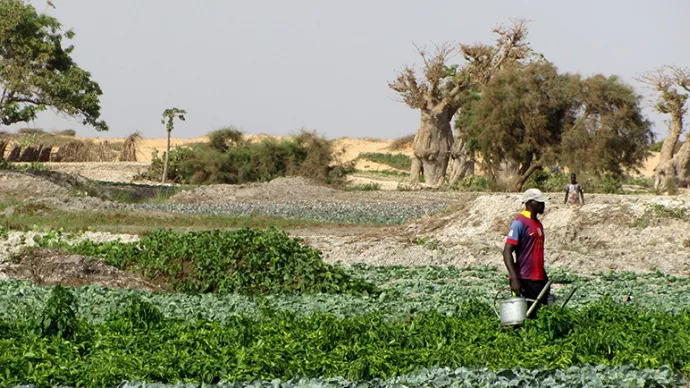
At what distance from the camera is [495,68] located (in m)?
48.9

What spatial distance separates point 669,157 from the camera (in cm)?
4350

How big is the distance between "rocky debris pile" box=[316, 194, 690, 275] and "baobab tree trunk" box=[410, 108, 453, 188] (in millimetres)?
23949

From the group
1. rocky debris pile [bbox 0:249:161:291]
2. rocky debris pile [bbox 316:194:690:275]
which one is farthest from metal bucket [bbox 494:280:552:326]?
rocky debris pile [bbox 316:194:690:275]

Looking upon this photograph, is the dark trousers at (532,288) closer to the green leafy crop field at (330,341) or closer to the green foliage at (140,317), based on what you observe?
the green leafy crop field at (330,341)

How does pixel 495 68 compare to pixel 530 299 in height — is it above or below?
above

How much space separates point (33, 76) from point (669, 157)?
24799mm

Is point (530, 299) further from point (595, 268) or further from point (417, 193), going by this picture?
point (417, 193)

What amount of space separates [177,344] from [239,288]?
516 cm

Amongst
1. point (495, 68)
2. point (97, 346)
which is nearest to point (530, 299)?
point (97, 346)

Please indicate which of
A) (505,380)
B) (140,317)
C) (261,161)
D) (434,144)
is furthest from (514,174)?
(505,380)

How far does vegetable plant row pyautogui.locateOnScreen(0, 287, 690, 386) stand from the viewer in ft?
26.2

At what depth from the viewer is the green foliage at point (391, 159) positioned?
247 feet

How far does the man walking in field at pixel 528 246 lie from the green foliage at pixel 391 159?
6421 cm

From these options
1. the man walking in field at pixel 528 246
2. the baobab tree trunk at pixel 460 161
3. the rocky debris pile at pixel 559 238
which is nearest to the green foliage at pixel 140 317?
the man walking in field at pixel 528 246
